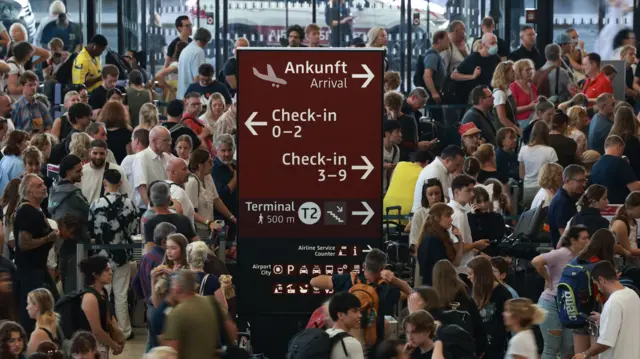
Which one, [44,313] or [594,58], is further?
[594,58]

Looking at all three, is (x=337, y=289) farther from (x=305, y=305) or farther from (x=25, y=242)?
(x=25, y=242)

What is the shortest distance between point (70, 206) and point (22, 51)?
688cm

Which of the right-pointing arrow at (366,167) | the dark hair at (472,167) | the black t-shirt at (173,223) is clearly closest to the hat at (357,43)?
the dark hair at (472,167)

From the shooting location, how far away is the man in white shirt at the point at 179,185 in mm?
15070

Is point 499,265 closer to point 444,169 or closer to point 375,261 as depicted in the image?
point 375,261

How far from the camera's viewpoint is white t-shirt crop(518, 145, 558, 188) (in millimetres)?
17656

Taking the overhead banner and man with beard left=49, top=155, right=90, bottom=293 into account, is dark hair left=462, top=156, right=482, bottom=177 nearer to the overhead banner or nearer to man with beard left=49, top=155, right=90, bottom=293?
the overhead banner

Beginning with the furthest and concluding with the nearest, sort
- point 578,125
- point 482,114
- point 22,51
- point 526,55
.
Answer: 1. point 526,55
2. point 22,51
3. point 482,114
4. point 578,125

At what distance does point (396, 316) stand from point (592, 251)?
208 centimetres

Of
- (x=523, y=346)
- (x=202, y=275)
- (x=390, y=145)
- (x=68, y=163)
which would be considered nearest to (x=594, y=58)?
(x=390, y=145)

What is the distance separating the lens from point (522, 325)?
1114cm

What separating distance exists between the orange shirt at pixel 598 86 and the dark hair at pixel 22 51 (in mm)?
7914

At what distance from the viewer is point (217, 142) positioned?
16.8m

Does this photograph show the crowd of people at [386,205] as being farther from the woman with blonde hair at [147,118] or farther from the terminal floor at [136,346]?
the terminal floor at [136,346]
